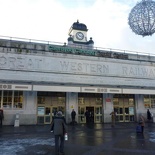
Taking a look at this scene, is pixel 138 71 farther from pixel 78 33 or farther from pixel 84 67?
pixel 78 33

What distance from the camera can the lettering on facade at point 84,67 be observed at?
22.4m

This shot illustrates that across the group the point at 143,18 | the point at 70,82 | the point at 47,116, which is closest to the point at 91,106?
the point at 70,82

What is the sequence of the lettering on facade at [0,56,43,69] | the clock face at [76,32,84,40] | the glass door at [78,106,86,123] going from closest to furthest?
the lettering on facade at [0,56,43,69] → the glass door at [78,106,86,123] → the clock face at [76,32,84,40]

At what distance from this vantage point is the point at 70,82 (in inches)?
858

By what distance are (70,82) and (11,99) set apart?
21.2 feet

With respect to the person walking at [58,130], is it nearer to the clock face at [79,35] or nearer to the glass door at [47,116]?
the glass door at [47,116]

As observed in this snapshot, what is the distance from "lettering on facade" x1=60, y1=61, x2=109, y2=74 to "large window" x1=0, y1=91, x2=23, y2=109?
566 cm

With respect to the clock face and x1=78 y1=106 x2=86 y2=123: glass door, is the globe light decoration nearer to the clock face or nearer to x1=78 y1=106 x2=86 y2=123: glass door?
x1=78 y1=106 x2=86 y2=123: glass door

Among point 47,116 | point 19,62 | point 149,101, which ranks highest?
point 19,62

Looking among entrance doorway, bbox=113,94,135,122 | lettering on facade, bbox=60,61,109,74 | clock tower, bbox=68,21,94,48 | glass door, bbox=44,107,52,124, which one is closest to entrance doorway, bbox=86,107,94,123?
entrance doorway, bbox=113,94,135,122

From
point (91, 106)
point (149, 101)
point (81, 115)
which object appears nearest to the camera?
point (81, 115)

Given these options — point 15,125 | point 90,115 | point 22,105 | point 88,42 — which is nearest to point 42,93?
point 22,105

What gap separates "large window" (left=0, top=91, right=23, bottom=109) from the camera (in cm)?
1992

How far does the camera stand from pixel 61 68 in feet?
72.7
